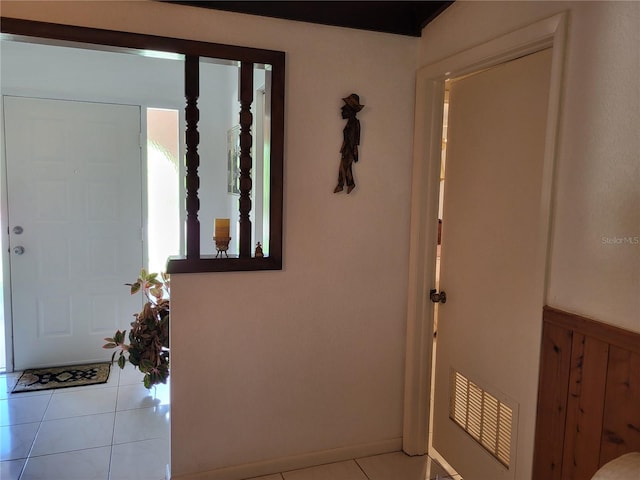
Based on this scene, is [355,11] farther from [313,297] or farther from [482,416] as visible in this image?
[482,416]

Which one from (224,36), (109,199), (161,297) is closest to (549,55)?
(224,36)

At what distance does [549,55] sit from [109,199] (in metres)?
2.93

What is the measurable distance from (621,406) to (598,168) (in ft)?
2.31

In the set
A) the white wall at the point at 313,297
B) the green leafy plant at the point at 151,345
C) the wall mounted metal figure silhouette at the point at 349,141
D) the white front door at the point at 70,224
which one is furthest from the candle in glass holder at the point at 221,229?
the white front door at the point at 70,224

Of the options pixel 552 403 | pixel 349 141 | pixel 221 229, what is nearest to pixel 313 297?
pixel 221 229

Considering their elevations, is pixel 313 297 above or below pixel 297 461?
above

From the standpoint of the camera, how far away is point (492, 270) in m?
2.01

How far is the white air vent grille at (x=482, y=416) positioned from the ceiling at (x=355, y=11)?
1676mm

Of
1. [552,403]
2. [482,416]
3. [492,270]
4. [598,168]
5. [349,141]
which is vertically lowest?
[482,416]

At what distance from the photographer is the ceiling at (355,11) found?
201 centimetres

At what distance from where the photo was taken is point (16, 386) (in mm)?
3057

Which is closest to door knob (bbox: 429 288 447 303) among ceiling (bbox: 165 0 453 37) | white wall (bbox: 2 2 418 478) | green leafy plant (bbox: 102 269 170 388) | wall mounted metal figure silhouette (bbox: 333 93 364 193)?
white wall (bbox: 2 2 418 478)

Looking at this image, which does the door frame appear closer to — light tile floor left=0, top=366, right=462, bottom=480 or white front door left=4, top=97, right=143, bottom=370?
light tile floor left=0, top=366, right=462, bottom=480

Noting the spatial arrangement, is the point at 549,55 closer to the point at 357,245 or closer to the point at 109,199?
the point at 357,245
